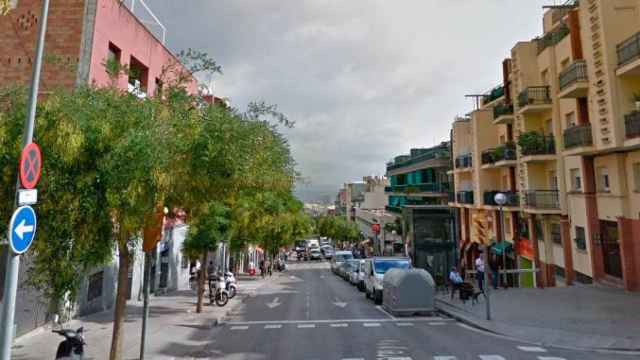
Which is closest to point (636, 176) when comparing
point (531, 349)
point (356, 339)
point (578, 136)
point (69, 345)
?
point (578, 136)

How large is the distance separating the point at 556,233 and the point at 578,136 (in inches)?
279

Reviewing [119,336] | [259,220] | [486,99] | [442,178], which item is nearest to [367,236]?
[442,178]

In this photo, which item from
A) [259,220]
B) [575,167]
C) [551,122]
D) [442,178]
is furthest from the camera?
[442,178]

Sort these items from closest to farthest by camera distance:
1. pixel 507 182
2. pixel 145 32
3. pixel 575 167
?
pixel 145 32 < pixel 575 167 < pixel 507 182

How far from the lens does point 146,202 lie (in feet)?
23.0

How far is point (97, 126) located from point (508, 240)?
99.7 ft

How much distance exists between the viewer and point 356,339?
1184 centimetres

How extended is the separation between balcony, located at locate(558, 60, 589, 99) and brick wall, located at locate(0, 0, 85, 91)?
21.3 metres

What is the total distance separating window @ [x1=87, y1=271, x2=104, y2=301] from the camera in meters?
15.8

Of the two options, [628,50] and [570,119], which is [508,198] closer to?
[570,119]

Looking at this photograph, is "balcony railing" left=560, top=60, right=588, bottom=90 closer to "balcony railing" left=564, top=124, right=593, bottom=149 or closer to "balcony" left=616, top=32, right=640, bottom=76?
"balcony" left=616, top=32, right=640, bottom=76

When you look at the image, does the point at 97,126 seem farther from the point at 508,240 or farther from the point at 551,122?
the point at 508,240

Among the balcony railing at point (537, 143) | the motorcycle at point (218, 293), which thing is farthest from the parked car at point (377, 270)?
the balcony railing at point (537, 143)

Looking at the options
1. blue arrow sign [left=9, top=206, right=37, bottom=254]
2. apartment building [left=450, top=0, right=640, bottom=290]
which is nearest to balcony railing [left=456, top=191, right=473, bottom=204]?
apartment building [left=450, top=0, right=640, bottom=290]
